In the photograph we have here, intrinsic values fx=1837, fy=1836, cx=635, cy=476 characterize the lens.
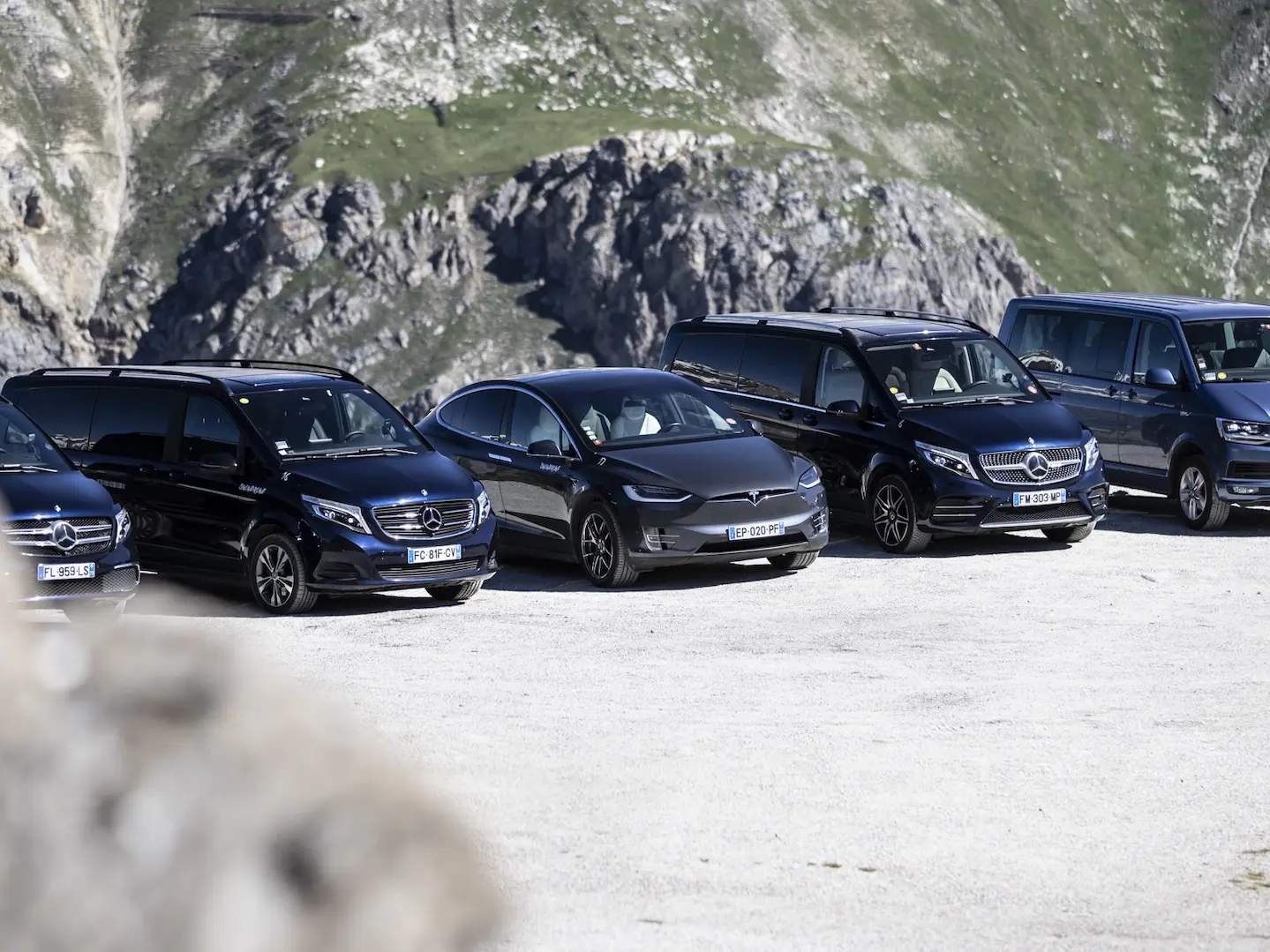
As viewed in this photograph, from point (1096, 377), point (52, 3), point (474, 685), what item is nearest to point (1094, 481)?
point (1096, 377)

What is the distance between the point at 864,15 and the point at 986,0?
15.7 metres

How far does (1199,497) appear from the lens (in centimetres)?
1806

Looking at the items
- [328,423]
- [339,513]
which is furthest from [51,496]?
[328,423]

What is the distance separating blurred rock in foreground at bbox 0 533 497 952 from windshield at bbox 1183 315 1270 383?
660 inches

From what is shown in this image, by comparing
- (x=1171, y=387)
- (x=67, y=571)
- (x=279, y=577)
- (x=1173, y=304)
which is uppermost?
(x=1173, y=304)

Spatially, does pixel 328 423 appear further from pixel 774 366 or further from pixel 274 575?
pixel 774 366

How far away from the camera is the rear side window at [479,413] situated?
54.2 feet

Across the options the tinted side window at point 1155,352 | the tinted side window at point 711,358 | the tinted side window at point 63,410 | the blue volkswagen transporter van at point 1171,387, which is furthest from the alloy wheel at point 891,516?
the tinted side window at point 63,410

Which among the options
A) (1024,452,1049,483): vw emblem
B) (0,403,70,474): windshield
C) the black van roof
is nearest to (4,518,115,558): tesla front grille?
(0,403,70,474): windshield

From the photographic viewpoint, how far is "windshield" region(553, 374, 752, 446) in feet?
52.0

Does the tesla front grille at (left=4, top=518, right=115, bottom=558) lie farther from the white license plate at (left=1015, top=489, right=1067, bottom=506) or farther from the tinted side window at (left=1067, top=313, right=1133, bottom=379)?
the tinted side window at (left=1067, top=313, right=1133, bottom=379)

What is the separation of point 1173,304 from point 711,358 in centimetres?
486

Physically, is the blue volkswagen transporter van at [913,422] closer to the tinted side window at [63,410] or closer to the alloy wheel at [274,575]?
the alloy wheel at [274,575]

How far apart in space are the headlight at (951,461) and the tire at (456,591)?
4366 millimetres
